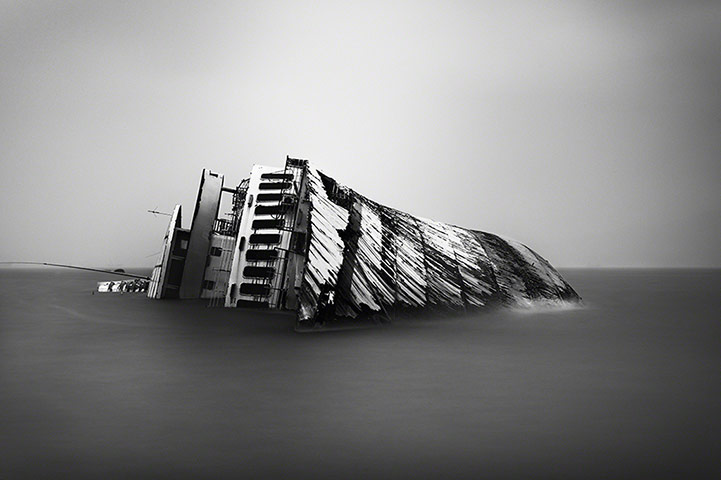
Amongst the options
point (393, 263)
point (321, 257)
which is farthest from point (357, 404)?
point (393, 263)

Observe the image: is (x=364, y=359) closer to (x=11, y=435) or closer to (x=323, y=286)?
(x=323, y=286)

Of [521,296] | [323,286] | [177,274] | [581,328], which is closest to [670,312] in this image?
[521,296]

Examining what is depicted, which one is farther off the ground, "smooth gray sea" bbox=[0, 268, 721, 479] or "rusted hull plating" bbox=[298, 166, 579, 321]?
"rusted hull plating" bbox=[298, 166, 579, 321]

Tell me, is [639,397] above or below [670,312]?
below

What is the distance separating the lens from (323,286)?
12.2 m

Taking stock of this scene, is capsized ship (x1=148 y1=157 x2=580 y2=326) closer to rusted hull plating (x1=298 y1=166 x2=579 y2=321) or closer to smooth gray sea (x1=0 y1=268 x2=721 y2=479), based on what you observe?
rusted hull plating (x1=298 y1=166 x2=579 y2=321)

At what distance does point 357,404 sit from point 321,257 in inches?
222

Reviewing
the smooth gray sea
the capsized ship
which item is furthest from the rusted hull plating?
the smooth gray sea

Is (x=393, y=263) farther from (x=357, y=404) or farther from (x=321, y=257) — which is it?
(x=357, y=404)

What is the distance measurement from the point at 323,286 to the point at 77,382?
17.9ft

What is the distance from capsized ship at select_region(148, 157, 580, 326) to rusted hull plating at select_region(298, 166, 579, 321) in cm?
3

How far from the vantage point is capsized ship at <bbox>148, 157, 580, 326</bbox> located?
42.3 feet

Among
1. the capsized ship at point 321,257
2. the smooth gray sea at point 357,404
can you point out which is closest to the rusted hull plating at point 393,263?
the capsized ship at point 321,257

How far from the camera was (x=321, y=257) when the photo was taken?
40.5 ft
